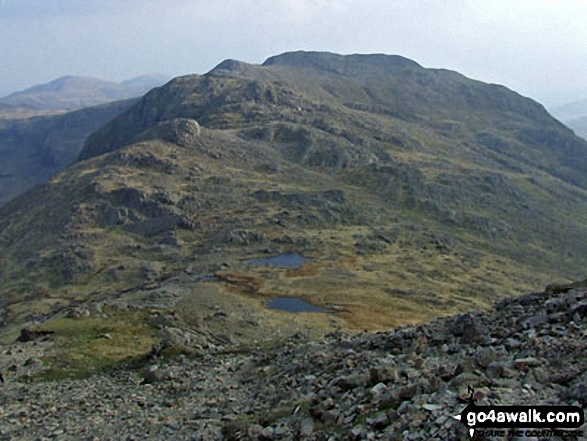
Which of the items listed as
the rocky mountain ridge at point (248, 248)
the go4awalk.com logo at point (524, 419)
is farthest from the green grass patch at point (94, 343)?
the go4awalk.com logo at point (524, 419)

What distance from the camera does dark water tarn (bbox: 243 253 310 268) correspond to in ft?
417

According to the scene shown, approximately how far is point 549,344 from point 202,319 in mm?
61476

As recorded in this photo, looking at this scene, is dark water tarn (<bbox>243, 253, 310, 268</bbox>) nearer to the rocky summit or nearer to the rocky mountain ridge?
the rocky summit

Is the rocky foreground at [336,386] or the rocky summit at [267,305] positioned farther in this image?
the rocky summit at [267,305]

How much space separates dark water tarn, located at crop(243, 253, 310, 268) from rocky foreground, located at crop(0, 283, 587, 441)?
255ft

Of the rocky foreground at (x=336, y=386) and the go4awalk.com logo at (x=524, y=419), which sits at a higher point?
the go4awalk.com logo at (x=524, y=419)

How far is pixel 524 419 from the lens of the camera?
17906 mm

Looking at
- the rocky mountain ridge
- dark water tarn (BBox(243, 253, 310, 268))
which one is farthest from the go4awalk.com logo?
dark water tarn (BBox(243, 253, 310, 268))

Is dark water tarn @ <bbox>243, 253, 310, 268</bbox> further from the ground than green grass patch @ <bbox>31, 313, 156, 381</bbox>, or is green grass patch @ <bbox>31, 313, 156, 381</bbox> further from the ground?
green grass patch @ <bbox>31, 313, 156, 381</bbox>

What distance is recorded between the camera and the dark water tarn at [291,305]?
97319 millimetres

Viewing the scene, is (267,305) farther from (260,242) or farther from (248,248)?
(260,242)

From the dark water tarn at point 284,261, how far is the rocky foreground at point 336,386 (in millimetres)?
77818

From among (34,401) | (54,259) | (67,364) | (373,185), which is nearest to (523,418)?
(34,401)

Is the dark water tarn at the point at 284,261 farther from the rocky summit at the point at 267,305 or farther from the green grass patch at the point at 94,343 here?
the green grass patch at the point at 94,343
